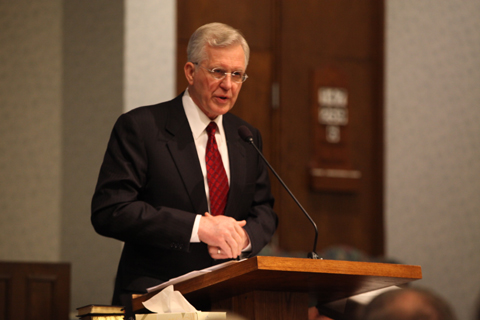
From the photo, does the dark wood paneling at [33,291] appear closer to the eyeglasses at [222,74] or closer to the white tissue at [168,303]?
the eyeglasses at [222,74]

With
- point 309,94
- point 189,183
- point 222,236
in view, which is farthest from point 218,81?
point 309,94

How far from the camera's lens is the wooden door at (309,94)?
5.24m

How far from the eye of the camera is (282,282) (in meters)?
1.90

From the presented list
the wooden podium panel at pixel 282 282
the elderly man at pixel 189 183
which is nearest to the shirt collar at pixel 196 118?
the elderly man at pixel 189 183

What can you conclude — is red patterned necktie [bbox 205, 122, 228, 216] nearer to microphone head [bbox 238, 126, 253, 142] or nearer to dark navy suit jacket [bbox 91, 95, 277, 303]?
dark navy suit jacket [bbox 91, 95, 277, 303]

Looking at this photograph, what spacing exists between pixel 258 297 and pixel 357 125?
144 inches

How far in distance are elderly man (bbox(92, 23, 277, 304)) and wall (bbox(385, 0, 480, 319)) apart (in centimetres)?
296

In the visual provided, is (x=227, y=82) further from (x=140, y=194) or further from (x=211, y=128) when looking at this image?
(x=140, y=194)

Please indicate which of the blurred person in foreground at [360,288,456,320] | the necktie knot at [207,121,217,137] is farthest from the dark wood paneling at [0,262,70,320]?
the blurred person in foreground at [360,288,456,320]

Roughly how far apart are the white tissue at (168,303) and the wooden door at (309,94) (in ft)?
11.0

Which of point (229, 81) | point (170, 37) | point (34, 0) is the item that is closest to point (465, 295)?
point (170, 37)

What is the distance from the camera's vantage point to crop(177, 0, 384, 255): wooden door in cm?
524

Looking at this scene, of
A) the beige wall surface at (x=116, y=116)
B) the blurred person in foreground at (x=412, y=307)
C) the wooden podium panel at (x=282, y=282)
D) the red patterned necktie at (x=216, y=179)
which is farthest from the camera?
the beige wall surface at (x=116, y=116)

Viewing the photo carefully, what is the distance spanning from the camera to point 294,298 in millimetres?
2062
